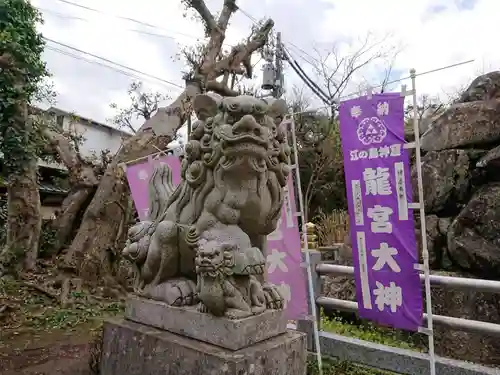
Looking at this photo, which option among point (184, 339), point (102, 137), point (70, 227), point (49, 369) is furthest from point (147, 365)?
point (102, 137)

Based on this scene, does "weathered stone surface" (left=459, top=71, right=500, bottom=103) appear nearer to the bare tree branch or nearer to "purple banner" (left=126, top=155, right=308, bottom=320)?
"purple banner" (left=126, top=155, right=308, bottom=320)

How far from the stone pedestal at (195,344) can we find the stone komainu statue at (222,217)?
80mm

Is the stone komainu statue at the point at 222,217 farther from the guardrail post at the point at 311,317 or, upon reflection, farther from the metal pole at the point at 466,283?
the metal pole at the point at 466,283

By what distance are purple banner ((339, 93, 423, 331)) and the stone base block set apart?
1.16 m

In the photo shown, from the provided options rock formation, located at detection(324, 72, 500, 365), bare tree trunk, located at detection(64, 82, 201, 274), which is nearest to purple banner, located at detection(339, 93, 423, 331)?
rock formation, located at detection(324, 72, 500, 365)

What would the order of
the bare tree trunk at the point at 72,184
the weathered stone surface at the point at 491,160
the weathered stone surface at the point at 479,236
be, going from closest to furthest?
the weathered stone surface at the point at 479,236, the weathered stone surface at the point at 491,160, the bare tree trunk at the point at 72,184

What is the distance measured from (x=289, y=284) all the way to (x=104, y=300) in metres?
4.06

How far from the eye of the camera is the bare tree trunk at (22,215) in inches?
290

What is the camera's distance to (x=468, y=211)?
19.9 feet

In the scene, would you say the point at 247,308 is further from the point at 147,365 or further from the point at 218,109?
the point at 218,109

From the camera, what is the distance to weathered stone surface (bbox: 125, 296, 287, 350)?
86.6 inches

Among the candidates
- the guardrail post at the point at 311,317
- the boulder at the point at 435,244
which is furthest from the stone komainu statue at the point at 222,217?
the boulder at the point at 435,244

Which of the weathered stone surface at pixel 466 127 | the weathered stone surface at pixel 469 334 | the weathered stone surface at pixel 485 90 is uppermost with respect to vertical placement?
the weathered stone surface at pixel 485 90

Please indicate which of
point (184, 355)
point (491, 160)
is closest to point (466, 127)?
point (491, 160)
